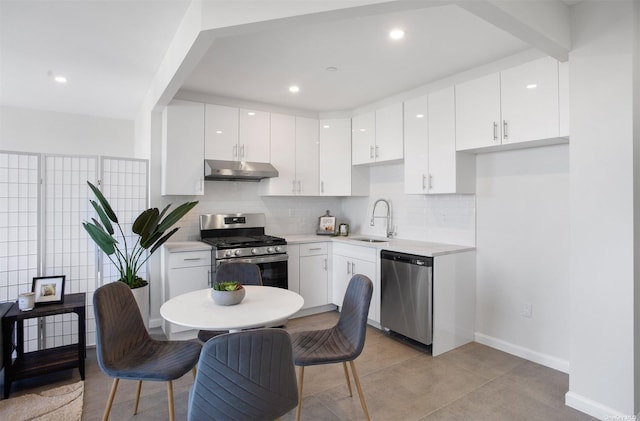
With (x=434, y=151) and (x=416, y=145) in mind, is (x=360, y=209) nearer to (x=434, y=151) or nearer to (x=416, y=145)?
(x=416, y=145)

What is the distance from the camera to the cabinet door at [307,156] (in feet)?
15.2

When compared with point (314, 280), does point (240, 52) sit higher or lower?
higher

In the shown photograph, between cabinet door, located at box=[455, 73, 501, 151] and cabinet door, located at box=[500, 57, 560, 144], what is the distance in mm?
67

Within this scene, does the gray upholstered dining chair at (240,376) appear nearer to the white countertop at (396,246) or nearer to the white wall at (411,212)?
the white countertop at (396,246)

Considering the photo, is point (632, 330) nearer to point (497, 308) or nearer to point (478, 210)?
point (497, 308)

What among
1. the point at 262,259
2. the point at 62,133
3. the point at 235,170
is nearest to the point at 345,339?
the point at 262,259

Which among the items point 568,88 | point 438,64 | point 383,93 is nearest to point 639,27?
point 568,88

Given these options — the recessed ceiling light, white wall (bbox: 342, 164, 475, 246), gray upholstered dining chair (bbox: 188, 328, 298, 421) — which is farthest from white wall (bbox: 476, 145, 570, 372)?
gray upholstered dining chair (bbox: 188, 328, 298, 421)

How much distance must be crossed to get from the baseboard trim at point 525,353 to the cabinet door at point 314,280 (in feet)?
5.68

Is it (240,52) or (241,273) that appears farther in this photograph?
(241,273)

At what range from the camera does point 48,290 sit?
2830 millimetres

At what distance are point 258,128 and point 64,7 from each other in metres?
2.23

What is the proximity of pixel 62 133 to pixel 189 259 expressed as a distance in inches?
117

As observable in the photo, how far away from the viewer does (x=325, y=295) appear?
→ 442 cm
